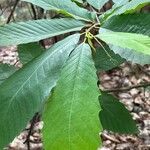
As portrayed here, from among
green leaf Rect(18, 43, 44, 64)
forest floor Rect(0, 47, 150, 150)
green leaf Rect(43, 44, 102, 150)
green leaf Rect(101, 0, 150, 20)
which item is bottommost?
forest floor Rect(0, 47, 150, 150)

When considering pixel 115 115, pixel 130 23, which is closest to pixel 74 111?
pixel 130 23

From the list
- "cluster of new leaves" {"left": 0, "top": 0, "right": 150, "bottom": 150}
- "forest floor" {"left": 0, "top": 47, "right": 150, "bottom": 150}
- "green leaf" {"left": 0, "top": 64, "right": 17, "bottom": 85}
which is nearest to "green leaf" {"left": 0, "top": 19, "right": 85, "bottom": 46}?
"cluster of new leaves" {"left": 0, "top": 0, "right": 150, "bottom": 150}

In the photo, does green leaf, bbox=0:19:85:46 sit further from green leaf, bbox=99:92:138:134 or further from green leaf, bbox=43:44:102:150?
green leaf, bbox=99:92:138:134

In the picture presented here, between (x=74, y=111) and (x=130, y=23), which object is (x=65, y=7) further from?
(x=74, y=111)

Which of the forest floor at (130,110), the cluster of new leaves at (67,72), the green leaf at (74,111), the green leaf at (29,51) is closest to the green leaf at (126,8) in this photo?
the cluster of new leaves at (67,72)

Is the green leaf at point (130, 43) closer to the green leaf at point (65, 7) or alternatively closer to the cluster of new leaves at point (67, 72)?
the cluster of new leaves at point (67, 72)

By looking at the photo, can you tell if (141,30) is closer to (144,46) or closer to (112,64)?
(144,46)
